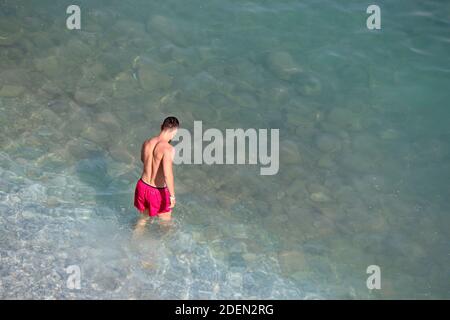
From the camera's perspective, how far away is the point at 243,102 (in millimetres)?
11312

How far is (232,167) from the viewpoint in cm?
998

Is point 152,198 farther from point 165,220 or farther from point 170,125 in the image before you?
point 170,125

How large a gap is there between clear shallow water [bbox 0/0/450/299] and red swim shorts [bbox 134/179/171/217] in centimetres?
64

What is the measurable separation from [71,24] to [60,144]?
3992 mm

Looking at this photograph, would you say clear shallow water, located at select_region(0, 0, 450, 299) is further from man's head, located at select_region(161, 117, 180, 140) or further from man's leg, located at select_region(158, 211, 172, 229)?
man's head, located at select_region(161, 117, 180, 140)

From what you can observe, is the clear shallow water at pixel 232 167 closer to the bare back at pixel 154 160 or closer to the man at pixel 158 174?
the man at pixel 158 174

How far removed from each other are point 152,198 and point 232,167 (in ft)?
8.37

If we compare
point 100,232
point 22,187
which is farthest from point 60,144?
point 100,232

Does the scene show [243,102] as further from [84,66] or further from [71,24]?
[71,24]

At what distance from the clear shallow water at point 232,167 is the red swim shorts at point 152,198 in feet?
2.09

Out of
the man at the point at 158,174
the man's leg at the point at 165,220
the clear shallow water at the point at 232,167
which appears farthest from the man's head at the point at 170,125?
the clear shallow water at the point at 232,167

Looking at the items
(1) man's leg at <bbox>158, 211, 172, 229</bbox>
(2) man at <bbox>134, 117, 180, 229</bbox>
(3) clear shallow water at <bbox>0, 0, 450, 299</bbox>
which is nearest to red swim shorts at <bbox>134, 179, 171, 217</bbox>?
(2) man at <bbox>134, 117, 180, 229</bbox>

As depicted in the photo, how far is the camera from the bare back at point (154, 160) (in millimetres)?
7438

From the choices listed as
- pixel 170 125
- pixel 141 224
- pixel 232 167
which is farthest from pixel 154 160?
pixel 232 167
